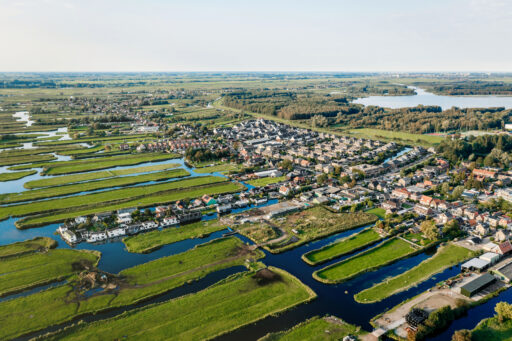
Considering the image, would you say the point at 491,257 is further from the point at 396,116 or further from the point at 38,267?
the point at 396,116

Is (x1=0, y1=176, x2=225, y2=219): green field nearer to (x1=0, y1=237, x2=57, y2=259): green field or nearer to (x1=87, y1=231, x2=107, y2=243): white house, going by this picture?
(x1=0, y1=237, x2=57, y2=259): green field

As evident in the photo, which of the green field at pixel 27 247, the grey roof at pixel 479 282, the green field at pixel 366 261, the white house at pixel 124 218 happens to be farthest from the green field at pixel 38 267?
the grey roof at pixel 479 282

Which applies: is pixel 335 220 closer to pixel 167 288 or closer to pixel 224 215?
pixel 224 215

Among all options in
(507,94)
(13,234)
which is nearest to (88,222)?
(13,234)

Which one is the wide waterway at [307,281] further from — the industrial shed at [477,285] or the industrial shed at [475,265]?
the industrial shed at [477,285]

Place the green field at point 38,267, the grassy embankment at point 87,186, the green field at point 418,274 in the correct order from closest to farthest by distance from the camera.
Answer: the green field at point 418,274 → the green field at point 38,267 → the grassy embankment at point 87,186

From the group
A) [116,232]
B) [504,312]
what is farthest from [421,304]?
[116,232]
